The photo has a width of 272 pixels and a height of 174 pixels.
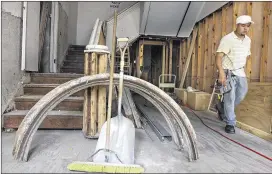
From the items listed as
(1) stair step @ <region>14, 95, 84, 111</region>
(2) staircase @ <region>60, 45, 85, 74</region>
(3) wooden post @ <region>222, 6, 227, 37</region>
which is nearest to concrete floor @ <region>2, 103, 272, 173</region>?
(1) stair step @ <region>14, 95, 84, 111</region>

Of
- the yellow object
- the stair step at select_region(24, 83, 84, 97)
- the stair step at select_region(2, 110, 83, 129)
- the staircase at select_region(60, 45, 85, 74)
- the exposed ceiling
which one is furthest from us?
the staircase at select_region(60, 45, 85, 74)

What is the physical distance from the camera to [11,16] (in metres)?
2.78

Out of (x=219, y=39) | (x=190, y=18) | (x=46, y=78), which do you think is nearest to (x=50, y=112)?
(x=46, y=78)

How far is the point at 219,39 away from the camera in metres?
4.61

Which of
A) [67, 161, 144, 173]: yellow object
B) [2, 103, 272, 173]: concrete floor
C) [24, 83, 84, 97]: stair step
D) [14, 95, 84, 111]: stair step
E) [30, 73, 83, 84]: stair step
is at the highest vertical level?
[30, 73, 83, 84]: stair step

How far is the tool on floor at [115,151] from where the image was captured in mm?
1465

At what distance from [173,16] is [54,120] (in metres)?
3.87

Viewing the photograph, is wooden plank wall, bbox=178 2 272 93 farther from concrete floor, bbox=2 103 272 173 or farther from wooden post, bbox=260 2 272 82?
concrete floor, bbox=2 103 272 173

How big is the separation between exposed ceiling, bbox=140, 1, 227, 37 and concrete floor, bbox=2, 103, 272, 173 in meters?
3.18

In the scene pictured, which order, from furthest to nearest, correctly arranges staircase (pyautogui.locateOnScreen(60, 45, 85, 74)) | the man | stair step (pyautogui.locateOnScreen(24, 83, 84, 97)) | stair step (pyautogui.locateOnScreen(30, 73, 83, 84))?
staircase (pyautogui.locateOnScreen(60, 45, 85, 74)) < stair step (pyautogui.locateOnScreen(30, 73, 83, 84)) < stair step (pyautogui.locateOnScreen(24, 83, 84, 97)) < the man

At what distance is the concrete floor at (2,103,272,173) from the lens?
1.67m

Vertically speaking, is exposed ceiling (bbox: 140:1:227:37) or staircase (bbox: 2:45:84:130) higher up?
exposed ceiling (bbox: 140:1:227:37)

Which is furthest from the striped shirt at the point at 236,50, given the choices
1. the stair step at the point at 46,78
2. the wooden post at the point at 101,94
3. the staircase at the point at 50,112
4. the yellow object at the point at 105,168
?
the stair step at the point at 46,78

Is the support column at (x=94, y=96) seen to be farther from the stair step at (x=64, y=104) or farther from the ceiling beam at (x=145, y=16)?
the ceiling beam at (x=145, y=16)
